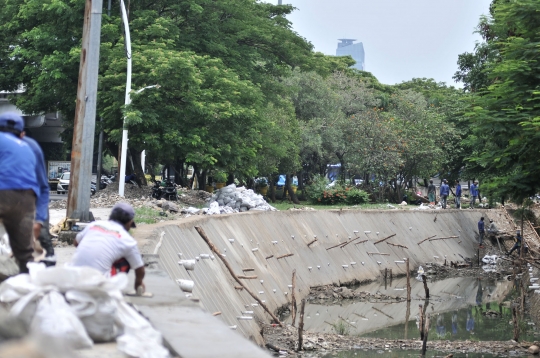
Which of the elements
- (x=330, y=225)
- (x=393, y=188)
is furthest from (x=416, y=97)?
(x=330, y=225)

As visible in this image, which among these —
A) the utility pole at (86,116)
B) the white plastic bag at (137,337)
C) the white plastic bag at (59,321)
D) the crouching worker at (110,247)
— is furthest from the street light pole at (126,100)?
the white plastic bag at (59,321)

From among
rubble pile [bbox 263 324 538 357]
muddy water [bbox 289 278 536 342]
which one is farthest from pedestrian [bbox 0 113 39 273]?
muddy water [bbox 289 278 536 342]

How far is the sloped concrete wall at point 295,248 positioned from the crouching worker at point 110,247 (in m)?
7.73

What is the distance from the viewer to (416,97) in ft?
224

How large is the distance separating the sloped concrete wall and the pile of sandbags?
876 cm

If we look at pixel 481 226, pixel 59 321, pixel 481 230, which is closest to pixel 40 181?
pixel 59 321

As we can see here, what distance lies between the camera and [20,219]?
27.0 ft

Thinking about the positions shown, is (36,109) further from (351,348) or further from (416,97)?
(416,97)

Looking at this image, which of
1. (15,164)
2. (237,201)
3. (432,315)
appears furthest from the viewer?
(237,201)

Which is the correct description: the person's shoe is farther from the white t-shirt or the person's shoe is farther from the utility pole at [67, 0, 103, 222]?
the utility pole at [67, 0, 103, 222]

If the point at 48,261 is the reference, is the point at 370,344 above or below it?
below

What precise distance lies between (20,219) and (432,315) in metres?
23.4

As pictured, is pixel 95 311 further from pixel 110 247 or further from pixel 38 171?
pixel 38 171

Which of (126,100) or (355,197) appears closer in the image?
(126,100)
